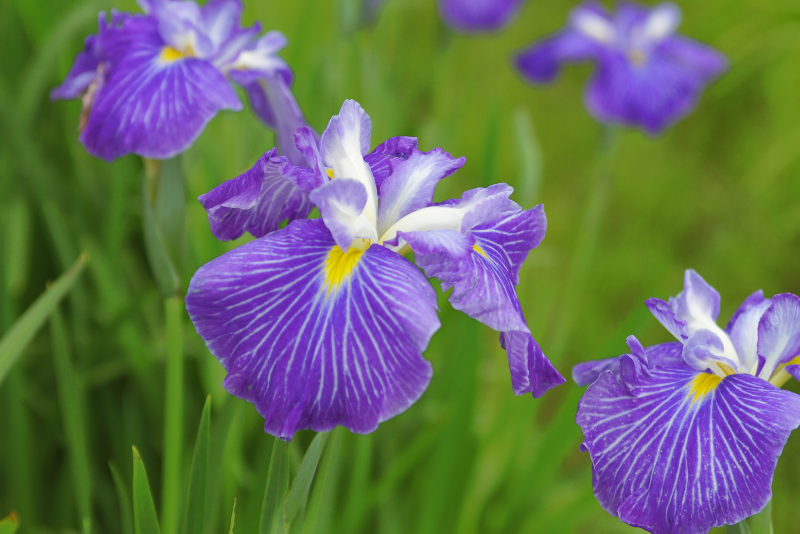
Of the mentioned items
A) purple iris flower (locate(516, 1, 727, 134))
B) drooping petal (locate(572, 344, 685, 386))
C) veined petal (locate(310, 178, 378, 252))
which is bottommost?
drooping petal (locate(572, 344, 685, 386))

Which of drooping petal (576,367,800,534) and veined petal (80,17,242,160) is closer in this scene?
drooping petal (576,367,800,534)

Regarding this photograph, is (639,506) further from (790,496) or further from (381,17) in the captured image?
(381,17)

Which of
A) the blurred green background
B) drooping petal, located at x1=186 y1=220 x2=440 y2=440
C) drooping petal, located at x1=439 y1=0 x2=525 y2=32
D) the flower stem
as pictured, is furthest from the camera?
drooping petal, located at x1=439 y1=0 x2=525 y2=32

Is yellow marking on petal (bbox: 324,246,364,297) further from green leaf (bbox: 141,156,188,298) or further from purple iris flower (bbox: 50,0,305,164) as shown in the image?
green leaf (bbox: 141,156,188,298)

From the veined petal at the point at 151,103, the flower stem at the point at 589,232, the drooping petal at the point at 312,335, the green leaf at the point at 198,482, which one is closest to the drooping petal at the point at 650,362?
the drooping petal at the point at 312,335

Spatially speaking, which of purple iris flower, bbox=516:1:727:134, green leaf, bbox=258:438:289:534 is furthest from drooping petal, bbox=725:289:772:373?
purple iris flower, bbox=516:1:727:134

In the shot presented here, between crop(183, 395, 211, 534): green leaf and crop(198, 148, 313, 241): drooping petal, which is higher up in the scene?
crop(198, 148, 313, 241): drooping petal

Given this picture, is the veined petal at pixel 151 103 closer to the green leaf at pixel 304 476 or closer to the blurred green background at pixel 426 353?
the blurred green background at pixel 426 353

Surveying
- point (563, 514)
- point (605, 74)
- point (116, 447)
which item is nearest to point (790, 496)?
point (563, 514)
